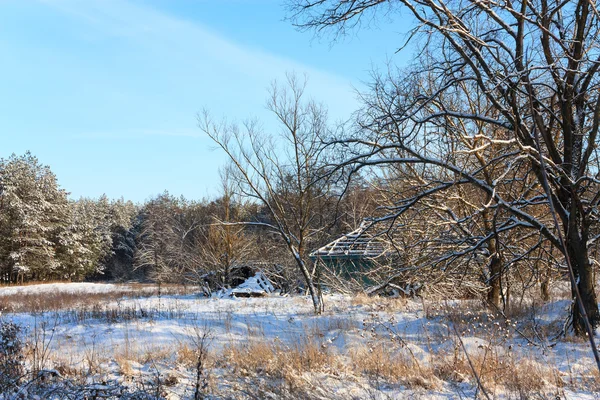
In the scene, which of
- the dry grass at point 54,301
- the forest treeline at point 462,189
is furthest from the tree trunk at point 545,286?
the dry grass at point 54,301

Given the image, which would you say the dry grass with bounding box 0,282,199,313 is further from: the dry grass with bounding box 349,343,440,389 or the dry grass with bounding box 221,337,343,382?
the dry grass with bounding box 349,343,440,389

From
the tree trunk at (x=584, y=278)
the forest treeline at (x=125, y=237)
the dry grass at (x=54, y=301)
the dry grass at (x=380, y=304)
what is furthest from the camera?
the forest treeline at (x=125, y=237)

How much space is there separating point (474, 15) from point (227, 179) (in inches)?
579

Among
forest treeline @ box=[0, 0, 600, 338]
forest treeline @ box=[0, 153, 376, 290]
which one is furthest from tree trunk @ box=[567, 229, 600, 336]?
forest treeline @ box=[0, 153, 376, 290]

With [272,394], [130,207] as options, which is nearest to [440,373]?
[272,394]

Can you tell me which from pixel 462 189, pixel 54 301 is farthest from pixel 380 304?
pixel 54 301

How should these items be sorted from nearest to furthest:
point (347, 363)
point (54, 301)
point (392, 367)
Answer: point (392, 367), point (347, 363), point (54, 301)

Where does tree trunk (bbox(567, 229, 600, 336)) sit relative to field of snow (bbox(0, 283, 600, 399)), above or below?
above

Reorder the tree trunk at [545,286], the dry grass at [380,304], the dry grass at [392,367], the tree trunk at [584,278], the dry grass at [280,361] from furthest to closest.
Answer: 1. the dry grass at [380,304]
2. the tree trunk at [545,286]
3. the tree trunk at [584,278]
4. the dry grass at [280,361]
5. the dry grass at [392,367]

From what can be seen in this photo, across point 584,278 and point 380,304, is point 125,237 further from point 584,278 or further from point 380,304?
point 584,278

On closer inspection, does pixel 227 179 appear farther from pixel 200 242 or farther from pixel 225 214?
pixel 200 242

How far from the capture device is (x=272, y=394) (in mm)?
3938

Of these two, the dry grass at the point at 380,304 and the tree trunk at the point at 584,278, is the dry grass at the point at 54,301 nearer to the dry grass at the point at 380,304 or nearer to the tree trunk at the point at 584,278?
the dry grass at the point at 380,304

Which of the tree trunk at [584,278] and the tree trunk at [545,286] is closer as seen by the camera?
the tree trunk at [584,278]
